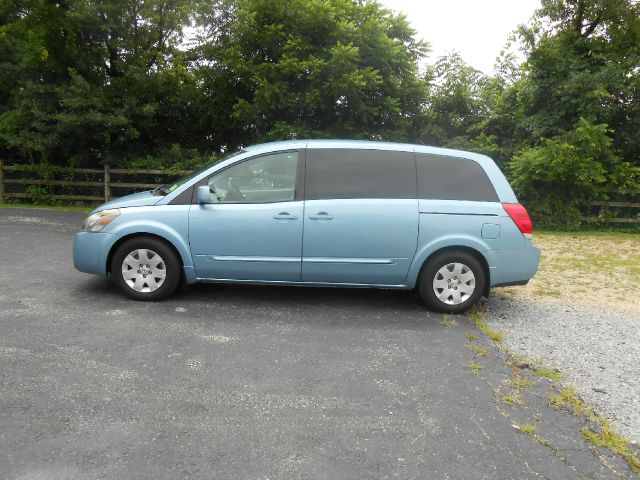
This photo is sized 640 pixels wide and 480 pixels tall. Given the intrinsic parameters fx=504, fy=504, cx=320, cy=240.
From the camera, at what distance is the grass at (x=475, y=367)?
4043 mm

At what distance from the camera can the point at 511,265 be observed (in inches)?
217

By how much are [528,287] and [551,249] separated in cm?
370

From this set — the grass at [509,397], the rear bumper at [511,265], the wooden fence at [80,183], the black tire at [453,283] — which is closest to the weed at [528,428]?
the grass at [509,397]

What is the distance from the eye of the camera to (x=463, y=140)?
14.6m

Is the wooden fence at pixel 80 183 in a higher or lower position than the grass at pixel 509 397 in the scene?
higher

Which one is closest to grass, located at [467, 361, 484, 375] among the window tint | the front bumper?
the window tint

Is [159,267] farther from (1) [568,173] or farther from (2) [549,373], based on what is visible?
(1) [568,173]

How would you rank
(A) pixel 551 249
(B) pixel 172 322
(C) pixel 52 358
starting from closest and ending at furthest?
(C) pixel 52 358 → (B) pixel 172 322 → (A) pixel 551 249

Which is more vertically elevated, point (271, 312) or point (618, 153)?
point (618, 153)

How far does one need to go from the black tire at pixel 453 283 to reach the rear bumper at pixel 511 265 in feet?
0.41

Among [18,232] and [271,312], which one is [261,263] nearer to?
[271,312]

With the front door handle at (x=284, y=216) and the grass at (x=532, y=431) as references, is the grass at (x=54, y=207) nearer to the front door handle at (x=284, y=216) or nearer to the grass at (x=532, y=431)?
the front door handle at (x=284, y=216)

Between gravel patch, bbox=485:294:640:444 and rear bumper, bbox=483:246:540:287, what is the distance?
0.44 m

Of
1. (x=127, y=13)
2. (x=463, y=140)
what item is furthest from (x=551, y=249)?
(x=127, y=13)
